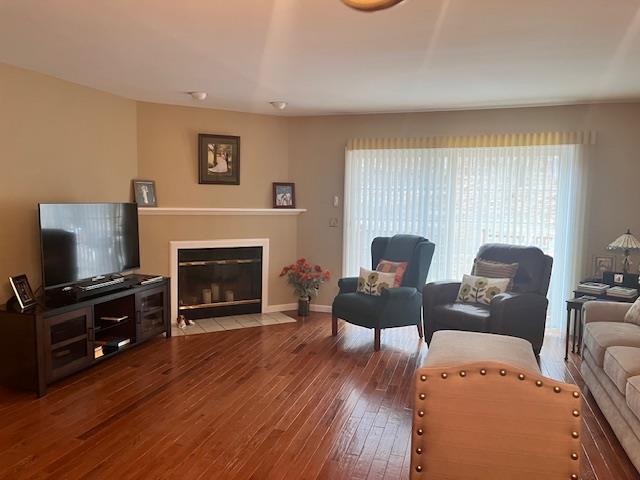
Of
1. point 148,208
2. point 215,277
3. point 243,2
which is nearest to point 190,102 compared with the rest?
point 148,208

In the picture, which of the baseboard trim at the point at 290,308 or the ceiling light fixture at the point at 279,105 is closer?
the ceiling light fixture at the point at 279,105

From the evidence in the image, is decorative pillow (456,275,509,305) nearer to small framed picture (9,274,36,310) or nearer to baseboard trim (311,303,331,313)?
baseboard trim (311,303,331,313)

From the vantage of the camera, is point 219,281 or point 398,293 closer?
point 398,293

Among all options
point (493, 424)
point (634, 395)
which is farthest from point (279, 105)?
point (493, 424)

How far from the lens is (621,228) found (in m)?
4.65

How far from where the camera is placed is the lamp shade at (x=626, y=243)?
13.8 feet

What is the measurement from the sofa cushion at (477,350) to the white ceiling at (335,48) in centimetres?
178

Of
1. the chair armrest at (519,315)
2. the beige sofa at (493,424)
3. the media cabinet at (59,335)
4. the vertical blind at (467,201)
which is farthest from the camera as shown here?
the vertical blind at (467,201)

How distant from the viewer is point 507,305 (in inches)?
150

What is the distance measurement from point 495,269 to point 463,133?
61.3 inches

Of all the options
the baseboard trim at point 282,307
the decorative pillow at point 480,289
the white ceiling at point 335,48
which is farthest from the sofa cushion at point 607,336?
the baseboard trim at point 282,307

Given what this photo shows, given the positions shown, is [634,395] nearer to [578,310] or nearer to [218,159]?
[578,310]

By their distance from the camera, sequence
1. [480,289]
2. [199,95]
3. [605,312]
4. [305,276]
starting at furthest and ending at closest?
1. [305,276]
2. [199,95]
3. [480,289]
4. [605,312]

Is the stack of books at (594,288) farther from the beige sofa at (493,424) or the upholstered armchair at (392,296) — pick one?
the beige sofa at (493,424)
